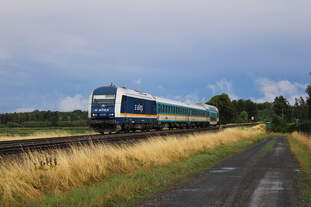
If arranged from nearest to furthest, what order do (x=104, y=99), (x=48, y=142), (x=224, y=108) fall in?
1. (x=48, y=142)
2. (x=104, y=99)
3. (x=224, y=108)

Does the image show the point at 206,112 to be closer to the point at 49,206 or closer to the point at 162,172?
the point at 162,172

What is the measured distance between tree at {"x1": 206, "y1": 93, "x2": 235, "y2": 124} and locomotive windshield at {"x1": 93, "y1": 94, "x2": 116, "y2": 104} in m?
111

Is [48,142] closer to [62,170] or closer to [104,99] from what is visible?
[104,99]

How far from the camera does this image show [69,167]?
11.6m

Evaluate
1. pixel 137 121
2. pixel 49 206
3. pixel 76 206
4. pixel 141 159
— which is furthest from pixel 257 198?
pixel 137 121

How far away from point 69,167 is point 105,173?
4.98ft

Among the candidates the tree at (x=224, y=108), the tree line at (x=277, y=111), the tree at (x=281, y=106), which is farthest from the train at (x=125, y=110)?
the tree at (x=281, y=106)

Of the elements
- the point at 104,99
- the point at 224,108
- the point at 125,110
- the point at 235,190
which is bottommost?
the point at 235,190

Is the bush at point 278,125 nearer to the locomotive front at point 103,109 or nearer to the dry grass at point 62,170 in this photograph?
the locomotive front at point 103,109

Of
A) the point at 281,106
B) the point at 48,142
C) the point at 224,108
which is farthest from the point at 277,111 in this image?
the point at 48,142

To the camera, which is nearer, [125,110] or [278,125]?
[125,110]

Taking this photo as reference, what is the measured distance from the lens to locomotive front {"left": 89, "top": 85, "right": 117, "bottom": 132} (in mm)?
29703

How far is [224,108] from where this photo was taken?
13888 cm

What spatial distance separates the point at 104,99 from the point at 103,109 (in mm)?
967
